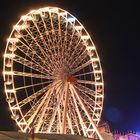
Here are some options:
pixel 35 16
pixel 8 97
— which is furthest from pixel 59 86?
A: pixel 35 16

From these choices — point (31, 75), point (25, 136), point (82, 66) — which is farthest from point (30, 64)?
point (25, 136)

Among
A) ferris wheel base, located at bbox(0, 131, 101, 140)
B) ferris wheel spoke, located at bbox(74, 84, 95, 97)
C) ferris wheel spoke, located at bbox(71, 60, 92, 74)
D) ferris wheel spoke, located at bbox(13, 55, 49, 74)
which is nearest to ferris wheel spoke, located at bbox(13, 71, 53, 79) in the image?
ferris wheel spoke, located at bbox(13, 55, 49, 74)

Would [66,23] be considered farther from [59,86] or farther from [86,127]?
[86,127]

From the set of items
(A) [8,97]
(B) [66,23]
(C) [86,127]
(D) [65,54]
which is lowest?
(C) [86,127]

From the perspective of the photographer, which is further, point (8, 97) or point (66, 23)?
point (66, 23)

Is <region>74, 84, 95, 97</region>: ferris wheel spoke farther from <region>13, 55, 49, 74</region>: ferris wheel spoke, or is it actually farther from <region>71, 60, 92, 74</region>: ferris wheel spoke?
<region>13, 55, 49, 74</region>: ferris wheel spoke

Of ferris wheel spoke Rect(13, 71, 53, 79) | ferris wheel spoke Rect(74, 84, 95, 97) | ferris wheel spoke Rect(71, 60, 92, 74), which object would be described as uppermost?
ferris wheel spoke Rect(71, 60, 92, 74)

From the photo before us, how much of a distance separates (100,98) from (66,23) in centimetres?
746

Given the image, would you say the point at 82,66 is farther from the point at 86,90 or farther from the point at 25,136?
the point at 25,136

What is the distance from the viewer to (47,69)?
3997 centimetres

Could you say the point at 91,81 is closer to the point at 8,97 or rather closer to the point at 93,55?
the point at 93,55

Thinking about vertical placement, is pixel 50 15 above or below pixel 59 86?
above

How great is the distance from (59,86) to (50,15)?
7.08 m

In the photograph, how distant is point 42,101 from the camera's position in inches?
1564
